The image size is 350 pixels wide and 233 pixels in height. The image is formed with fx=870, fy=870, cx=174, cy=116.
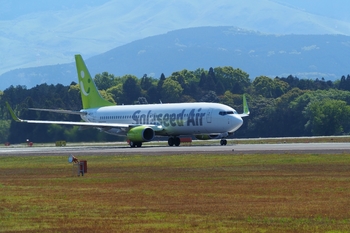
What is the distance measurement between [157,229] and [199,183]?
12.8 metres

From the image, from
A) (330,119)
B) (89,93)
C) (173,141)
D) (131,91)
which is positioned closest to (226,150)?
(173,141)

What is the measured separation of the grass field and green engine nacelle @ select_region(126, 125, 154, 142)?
2653 centimetres

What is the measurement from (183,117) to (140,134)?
13.7 ft

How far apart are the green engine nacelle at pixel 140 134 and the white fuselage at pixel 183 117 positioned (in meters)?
2.19

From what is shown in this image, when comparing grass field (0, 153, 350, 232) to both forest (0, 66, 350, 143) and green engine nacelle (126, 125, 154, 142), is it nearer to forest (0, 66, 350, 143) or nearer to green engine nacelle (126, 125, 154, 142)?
green engine nacelle (126, 125, 154, 142)

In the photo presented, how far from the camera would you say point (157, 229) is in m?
23.0

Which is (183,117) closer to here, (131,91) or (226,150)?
(226,150)

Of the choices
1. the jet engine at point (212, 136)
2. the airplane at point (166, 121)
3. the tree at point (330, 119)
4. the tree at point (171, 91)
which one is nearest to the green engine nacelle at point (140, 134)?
the airplane at point (166, 121)

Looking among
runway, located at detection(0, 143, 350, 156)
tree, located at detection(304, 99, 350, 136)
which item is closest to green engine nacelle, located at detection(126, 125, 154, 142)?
runway, located at detection(0, 143, 350, 156)

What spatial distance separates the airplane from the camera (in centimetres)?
7538

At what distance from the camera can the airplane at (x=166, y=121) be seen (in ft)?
247

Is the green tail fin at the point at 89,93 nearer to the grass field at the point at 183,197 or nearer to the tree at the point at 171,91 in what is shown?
the grass field at the point at 183,197

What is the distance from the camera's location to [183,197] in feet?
99.6

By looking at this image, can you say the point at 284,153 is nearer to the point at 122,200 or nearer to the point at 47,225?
the point at 122,200
